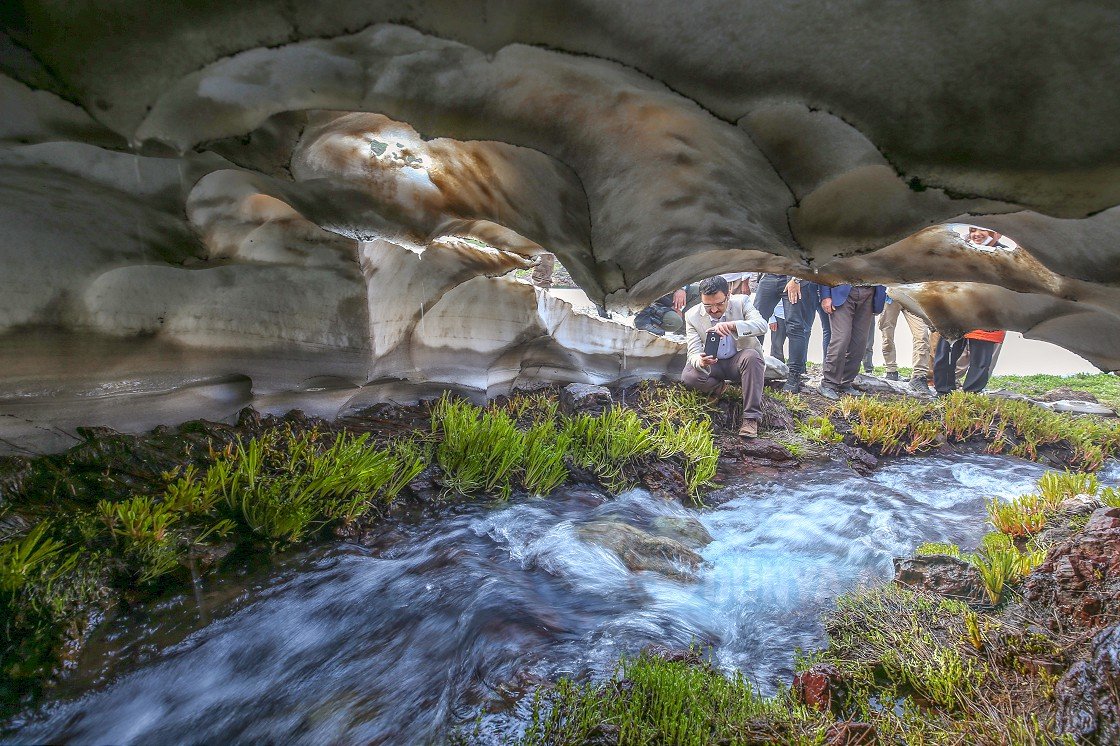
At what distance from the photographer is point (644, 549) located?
173 inches

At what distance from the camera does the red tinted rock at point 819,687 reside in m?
2.53

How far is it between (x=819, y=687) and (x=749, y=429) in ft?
18.0

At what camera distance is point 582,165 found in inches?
104

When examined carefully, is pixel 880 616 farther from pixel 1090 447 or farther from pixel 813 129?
pixel 1090 447

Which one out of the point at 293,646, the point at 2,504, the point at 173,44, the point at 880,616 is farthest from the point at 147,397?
the point at 880,616

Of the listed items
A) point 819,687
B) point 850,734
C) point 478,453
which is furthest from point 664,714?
point 478,453

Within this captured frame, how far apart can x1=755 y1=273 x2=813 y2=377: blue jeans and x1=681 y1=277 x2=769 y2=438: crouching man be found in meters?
2.58

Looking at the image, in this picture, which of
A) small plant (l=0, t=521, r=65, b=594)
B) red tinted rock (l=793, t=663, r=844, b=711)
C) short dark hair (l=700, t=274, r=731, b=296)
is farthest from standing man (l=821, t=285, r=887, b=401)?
small plant (l=0, t=521, r=65, b=594)

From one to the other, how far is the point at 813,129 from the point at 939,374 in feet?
36.2

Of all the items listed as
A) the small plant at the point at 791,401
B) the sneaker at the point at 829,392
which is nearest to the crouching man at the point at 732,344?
the small plant at the point at 791,401

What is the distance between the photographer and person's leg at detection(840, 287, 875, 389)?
8.65 metres

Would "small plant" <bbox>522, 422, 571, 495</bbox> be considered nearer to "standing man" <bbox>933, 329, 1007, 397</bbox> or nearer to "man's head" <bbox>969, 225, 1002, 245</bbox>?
"man's head" <bbox>969, 225, 1002, 245</bbox>

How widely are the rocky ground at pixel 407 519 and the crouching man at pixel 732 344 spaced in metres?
2.14

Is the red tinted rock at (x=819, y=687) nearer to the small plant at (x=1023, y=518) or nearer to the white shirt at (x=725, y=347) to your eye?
the small plant at (x=1023, y=518)
